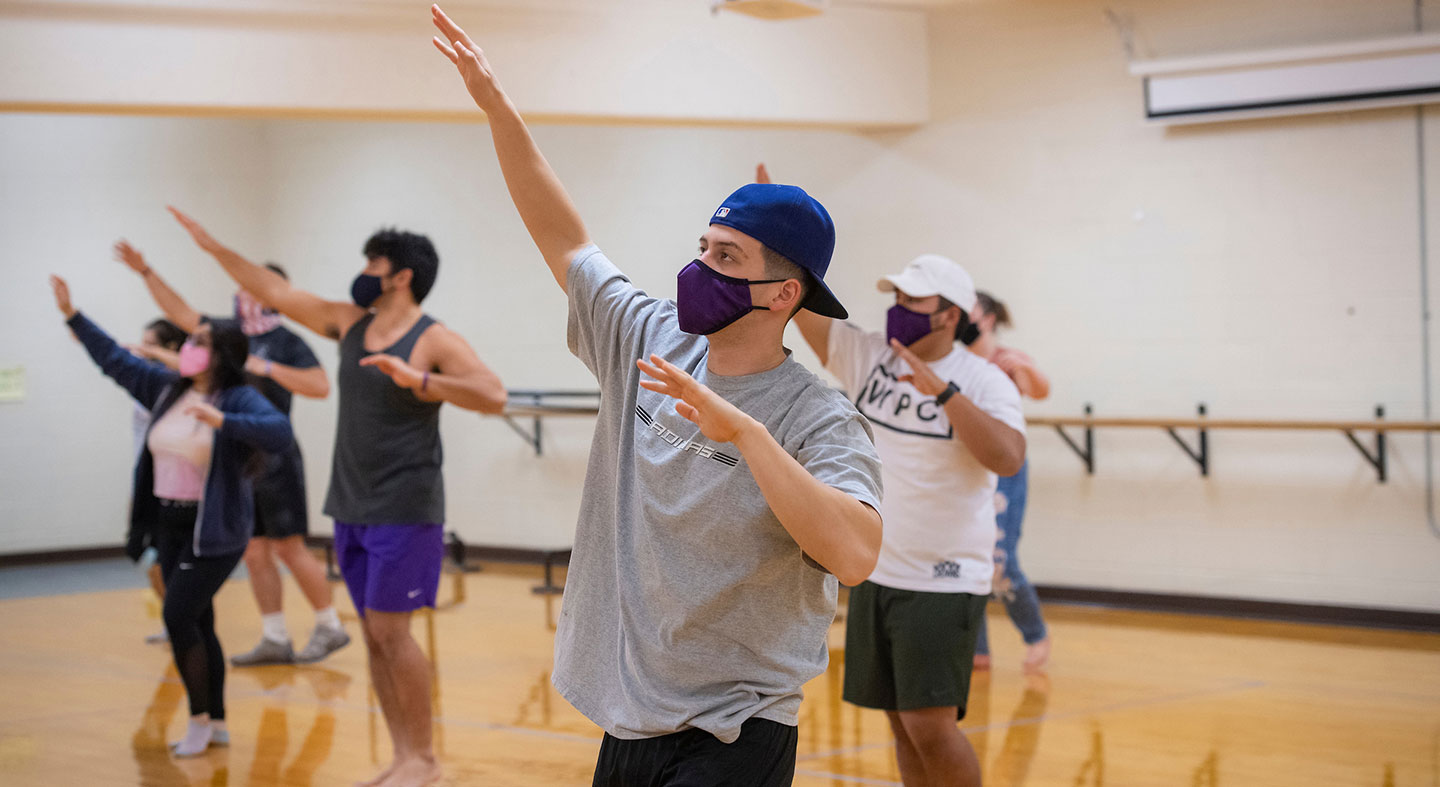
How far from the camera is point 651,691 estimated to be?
67.2 inches

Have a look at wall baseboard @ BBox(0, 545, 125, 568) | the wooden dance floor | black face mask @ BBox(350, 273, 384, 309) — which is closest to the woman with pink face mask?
the wooden dance floor

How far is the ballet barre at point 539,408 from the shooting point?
772cm

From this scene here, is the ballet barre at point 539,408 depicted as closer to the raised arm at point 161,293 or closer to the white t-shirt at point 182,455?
the raised arm at point 161,293

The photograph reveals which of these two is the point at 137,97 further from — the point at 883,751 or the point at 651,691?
the point at 651,691

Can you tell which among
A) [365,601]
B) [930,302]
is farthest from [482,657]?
[930,302]

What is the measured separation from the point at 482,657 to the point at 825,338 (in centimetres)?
299

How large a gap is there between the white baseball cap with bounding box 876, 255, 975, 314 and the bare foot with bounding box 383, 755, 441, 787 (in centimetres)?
192

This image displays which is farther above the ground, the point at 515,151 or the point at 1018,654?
the point at 515,151

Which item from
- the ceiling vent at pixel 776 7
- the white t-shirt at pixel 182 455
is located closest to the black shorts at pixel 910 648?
the white t-shirt at pixel 182 455

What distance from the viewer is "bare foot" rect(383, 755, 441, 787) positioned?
3721 mm

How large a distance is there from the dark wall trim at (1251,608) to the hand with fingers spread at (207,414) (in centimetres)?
444

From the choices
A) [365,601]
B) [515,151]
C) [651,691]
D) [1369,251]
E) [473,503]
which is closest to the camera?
[651,691]

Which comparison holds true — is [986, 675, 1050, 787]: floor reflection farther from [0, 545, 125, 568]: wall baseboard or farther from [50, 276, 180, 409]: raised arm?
→ [0, 545, 125, 568]: wall baseboard

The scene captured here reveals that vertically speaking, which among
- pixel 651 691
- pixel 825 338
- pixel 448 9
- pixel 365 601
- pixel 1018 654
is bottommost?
pixel 1018 654
